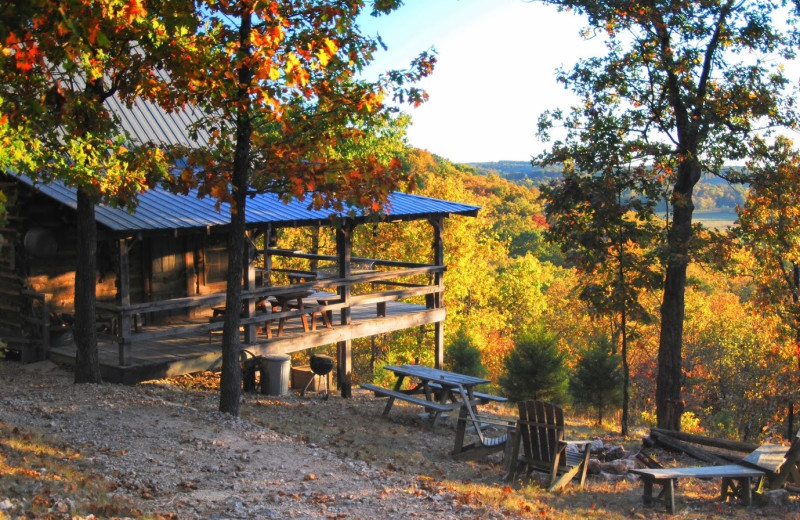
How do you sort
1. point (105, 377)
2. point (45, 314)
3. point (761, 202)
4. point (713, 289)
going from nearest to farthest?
point (105, 377) < point (45, 314) < point (761, 202) < point (713, 289)

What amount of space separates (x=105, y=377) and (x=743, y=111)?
12.6 meters

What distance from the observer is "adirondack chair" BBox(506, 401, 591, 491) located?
9.41 metres

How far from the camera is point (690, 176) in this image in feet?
47.5

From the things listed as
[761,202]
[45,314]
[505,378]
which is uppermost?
[761,202]

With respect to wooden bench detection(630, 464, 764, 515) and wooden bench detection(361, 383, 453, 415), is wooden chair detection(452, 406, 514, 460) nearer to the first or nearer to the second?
wooden bench detection(361, 383, 453, 415)

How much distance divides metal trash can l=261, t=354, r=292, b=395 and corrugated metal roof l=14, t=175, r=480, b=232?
2.53 metres

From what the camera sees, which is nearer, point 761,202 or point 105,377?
point 105,377

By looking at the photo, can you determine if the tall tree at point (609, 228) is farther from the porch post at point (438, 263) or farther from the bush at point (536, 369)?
the bush at point (536, 369)

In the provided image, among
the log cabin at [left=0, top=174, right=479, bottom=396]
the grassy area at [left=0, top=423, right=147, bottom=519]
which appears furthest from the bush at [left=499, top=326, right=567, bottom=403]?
A: the grassy area at [left=0, top=423, right=147, bottom=519]

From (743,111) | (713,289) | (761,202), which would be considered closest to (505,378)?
(761,202)

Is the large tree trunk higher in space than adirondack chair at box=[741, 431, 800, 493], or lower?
higher

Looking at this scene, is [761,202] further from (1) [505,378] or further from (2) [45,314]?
(2) [45,314]

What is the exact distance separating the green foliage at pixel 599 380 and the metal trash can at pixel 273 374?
10089 millimetres

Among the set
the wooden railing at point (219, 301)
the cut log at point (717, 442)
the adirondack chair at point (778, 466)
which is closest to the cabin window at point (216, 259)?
the wooden railing at point (219, 301)
